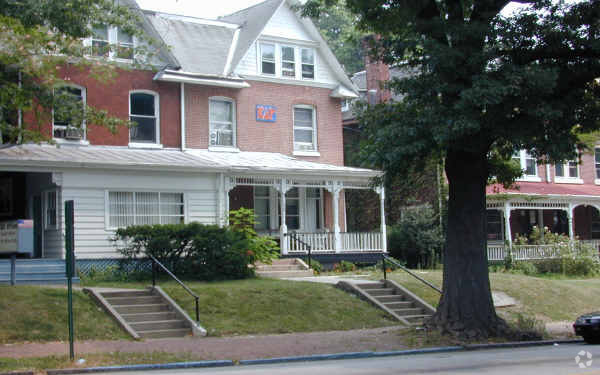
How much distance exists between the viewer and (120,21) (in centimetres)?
1805

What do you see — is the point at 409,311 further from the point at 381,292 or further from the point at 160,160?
the point at 160,160

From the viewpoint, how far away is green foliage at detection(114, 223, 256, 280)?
71.5 ft

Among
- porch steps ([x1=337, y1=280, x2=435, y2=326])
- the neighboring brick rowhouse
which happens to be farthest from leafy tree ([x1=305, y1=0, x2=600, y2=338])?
the neighboring brick rowhouse

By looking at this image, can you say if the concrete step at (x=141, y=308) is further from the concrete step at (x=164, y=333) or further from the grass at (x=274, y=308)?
the concrete step at (x=164, y=333)

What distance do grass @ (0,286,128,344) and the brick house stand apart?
18.0 feet

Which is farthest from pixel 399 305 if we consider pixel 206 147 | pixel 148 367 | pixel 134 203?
pixel 206 147

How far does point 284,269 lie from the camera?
85.0 feet

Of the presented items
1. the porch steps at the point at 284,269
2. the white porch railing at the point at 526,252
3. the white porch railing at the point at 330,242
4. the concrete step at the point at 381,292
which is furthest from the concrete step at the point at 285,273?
the white porch railing at the point at 526,252

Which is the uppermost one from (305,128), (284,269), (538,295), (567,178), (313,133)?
(305,128)

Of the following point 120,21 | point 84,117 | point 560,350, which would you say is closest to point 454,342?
point 560,350

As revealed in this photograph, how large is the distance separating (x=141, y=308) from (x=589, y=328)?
34.0ft

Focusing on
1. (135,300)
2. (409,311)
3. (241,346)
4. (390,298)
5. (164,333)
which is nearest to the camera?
(241,346)

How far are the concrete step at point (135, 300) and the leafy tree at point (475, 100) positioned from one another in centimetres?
663

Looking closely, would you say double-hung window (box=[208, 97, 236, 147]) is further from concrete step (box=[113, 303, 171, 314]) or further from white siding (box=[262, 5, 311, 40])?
concrete step (box=[113, 303, 171, 314])
